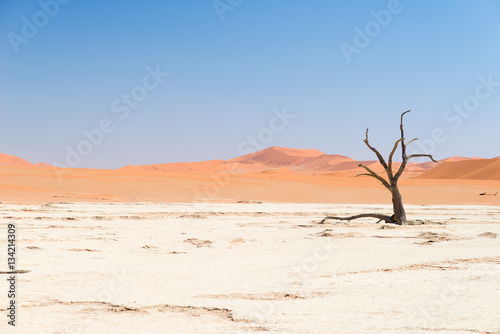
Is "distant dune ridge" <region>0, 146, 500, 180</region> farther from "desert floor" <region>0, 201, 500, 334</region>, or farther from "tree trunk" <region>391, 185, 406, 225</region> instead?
"desert floor" <region>0, 201, 500, 334</region>

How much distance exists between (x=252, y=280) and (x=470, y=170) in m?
71.1

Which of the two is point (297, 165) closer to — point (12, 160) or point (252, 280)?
point (12, 160)

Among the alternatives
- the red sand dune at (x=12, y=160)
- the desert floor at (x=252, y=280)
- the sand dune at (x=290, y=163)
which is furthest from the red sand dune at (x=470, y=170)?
the red sand dune at (x=12, y=160)

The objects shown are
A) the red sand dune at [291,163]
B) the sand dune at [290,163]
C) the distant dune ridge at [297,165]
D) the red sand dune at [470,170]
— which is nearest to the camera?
the red sand dune at [470,170]

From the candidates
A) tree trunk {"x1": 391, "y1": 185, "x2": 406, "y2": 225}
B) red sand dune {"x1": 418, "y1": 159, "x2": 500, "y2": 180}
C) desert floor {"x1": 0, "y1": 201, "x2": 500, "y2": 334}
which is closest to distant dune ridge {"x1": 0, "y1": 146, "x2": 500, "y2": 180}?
red sand dune {"x1": 418, "y1": 159, "x2": 500, "y2": 180}

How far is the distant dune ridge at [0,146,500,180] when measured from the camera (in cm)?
7650

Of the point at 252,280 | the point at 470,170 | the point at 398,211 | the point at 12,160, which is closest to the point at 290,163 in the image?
the point at 12,160

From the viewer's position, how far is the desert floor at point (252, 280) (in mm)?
4656

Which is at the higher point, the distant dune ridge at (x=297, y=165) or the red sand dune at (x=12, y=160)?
the red sand dune at (x=12, y=160)

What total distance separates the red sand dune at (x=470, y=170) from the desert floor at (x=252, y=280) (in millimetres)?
56156

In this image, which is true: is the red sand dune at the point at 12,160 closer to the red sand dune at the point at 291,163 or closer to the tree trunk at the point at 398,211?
the red sand dune at the point at 291,163

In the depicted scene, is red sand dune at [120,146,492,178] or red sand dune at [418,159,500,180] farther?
red sand dune at [120,146,492,178]

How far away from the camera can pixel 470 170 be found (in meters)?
71.3

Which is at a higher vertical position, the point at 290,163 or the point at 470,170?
the point at 290,163
